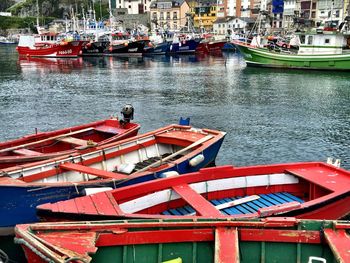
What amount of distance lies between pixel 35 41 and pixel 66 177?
6872 cm

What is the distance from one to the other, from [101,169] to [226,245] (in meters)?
6.81

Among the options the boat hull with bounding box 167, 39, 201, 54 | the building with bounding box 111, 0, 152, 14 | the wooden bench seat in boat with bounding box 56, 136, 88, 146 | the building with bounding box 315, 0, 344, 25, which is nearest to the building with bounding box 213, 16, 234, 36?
the building with bounding box 315, 0, 344, 25

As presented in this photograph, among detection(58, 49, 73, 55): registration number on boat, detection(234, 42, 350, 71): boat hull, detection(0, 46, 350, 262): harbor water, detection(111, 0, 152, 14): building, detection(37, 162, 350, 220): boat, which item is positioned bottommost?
detection(0, 46, 350, 262): harbor water

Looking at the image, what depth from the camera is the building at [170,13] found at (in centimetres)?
12706

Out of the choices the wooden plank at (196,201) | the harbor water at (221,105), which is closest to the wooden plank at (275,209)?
the wooden plank at (196,201)

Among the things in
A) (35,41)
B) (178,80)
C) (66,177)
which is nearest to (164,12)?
(35,41)

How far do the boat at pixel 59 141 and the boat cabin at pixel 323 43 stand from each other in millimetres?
37225

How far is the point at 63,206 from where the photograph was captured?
8414mm

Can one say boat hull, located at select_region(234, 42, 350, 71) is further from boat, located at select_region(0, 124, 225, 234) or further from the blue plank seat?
the blue plank seat

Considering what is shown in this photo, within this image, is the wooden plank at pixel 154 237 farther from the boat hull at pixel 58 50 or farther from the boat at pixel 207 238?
the boat hull at pixel 58 50

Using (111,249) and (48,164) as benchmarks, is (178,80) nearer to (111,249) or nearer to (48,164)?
(48,164)

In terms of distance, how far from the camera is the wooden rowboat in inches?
492

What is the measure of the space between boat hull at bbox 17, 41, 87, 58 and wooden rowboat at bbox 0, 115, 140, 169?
58927 mm

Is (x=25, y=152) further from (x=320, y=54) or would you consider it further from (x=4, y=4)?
(x=4, y=4)
